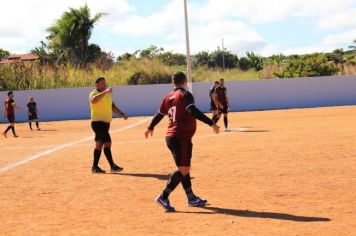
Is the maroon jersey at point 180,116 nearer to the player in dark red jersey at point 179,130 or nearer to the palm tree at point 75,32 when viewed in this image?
the player in dark red jersey at point 179,130

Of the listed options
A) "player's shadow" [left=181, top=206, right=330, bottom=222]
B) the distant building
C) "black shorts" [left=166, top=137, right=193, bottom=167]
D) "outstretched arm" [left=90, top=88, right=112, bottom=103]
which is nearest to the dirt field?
"player's shadow" [left=181, top=206, right=330, bottom=222]

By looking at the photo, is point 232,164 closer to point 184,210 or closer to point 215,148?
point 215,148

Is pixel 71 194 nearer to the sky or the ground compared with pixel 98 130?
nearer to the ground

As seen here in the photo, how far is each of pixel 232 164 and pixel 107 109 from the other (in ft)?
8.43

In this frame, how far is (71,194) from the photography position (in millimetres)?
8828

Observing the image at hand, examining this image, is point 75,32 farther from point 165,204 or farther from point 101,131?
point 165,204

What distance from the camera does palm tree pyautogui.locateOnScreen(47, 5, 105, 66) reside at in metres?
50.7

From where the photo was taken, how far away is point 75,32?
51.0m

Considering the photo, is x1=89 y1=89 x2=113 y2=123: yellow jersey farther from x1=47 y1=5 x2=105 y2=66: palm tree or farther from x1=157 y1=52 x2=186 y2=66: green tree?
x1=157 y1=52 x2=186 y2=66: green tree

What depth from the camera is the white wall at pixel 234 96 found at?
117ft

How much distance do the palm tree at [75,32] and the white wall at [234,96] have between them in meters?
15.3

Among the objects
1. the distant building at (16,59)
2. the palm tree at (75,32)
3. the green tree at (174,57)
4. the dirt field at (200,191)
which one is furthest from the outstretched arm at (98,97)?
the green tree at (174,57)

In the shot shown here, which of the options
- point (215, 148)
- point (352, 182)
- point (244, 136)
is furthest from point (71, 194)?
point (244, 136)

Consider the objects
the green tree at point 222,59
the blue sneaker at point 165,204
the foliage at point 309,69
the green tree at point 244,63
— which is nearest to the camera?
the blue sneaker at point 165,204
